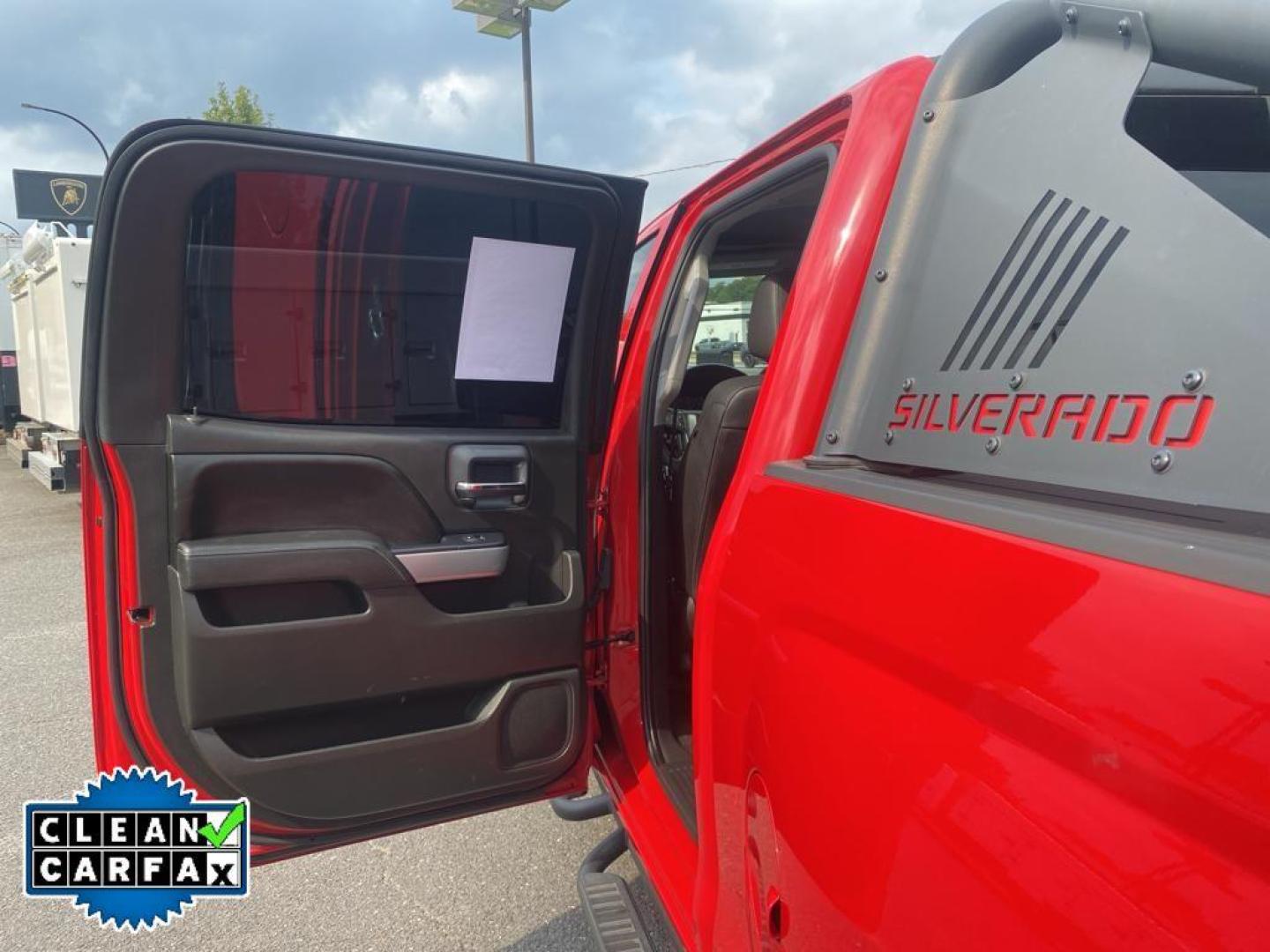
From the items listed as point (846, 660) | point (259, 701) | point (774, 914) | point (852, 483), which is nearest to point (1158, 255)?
point (852, 483)

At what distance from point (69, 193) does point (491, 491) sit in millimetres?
21834

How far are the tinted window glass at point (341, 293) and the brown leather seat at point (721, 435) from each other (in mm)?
A: 454

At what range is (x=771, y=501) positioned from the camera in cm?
130

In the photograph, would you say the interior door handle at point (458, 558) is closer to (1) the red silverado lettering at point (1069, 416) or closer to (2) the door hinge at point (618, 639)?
(2) the door hinge at point (618, 639)

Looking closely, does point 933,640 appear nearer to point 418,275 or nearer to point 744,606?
point 744,606

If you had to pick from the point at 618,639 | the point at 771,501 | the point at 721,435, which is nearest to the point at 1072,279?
the point at 771,501

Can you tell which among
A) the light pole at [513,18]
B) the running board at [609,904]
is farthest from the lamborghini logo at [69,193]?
the running board at [609,904]

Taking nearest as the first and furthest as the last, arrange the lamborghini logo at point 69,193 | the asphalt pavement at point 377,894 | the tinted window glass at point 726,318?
the asphalt pavement at point 377,894
the tinted window glass at point 726,318
the lamborghini logo at point 69,193

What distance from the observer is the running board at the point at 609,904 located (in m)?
1.88

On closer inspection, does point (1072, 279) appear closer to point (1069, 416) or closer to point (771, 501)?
point (1069, 416)

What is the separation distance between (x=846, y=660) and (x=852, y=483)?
0.23 metres

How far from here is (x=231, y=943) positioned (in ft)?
7.94

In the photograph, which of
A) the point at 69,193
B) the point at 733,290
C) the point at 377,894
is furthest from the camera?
the point at 69,193

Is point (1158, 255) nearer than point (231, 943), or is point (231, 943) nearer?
point (1158, 255)
